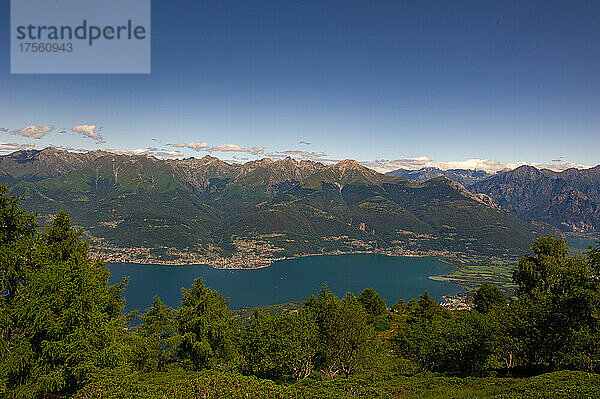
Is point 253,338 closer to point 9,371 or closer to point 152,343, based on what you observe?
point 152,343

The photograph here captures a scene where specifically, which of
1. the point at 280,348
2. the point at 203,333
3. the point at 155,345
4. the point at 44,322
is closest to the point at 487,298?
the point at 280,348

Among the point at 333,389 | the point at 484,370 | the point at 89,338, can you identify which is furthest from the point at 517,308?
the point at 89,338

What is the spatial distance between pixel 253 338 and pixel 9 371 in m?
15.3

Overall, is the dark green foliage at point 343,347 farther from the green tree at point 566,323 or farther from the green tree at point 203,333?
the green tree at point 566,323

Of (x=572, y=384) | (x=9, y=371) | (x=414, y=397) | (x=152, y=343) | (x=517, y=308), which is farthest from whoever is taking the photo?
(x=152, y=343)

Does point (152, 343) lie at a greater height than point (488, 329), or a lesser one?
lesser

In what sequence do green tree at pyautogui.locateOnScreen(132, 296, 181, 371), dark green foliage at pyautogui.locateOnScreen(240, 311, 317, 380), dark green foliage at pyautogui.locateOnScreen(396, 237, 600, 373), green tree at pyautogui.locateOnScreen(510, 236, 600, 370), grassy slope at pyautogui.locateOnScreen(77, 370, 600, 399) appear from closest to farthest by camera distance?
grassy slope at pyautogui.locateOnScreen(77, 370, 600, 399) < green tree at pyautogui.locateOnScreen(510, 236, 600, 370) < dark green foliage at pyautogui.locateOnScreen(396, 237, 600, 373) < dark green foliage at pyautogui.locateOnScreen(240, 311, 317, 380) < green tree at pyautogui.locateOnScreen(132, 296, 181, 371)

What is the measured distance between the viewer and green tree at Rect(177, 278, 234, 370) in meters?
29.0

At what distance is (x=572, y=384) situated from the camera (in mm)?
17297

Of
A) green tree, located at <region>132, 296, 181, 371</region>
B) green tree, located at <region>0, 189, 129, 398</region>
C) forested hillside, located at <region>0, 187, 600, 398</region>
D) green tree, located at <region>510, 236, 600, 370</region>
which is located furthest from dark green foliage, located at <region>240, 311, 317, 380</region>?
green tree, located at <region>510, 236, 600, 370</region>

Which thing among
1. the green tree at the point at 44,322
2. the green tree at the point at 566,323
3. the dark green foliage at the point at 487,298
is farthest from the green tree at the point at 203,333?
the dark green foliage at the point at 487,298

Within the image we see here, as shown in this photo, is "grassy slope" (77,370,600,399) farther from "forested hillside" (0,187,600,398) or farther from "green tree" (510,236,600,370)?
"green tree" (510,236,600,370)

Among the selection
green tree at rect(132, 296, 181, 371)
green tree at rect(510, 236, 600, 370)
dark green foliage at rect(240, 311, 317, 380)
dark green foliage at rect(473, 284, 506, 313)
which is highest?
green tree at rect(510, 236, 600, 370)

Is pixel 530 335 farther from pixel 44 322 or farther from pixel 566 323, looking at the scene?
pixel 44 322
